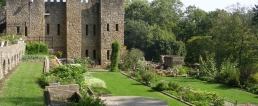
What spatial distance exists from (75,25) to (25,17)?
521 cm

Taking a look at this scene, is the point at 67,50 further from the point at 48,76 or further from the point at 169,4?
the point at 169,4

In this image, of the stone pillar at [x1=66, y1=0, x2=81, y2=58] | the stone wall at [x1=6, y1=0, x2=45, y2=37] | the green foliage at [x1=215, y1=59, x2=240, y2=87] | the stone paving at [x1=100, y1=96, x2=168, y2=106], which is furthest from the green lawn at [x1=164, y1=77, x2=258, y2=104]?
the stone wall at [x1=6, y1=0, x2=45, y2=37]

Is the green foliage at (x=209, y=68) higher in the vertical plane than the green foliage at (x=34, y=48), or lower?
lower

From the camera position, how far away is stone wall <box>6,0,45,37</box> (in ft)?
117

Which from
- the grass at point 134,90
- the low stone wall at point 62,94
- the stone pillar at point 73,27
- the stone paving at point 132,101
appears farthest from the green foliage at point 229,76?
the low stone wall at point 62,94

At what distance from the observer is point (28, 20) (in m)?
36.3

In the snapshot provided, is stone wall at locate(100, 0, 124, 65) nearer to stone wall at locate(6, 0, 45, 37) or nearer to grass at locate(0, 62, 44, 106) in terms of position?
stone wall at locate(6, 0, 45, 37)

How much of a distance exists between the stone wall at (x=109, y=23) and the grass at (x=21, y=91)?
21017 millimetres

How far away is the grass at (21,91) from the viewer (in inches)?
468

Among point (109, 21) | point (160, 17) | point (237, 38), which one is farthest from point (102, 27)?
point (160, 17)

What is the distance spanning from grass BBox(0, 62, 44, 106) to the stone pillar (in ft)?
66.0

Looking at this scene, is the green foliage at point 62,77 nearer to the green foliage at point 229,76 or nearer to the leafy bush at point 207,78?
the green foliage at point 229,76

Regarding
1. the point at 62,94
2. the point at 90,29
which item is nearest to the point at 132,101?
the point at 62,94

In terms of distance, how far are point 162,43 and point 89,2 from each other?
53.5 feet
